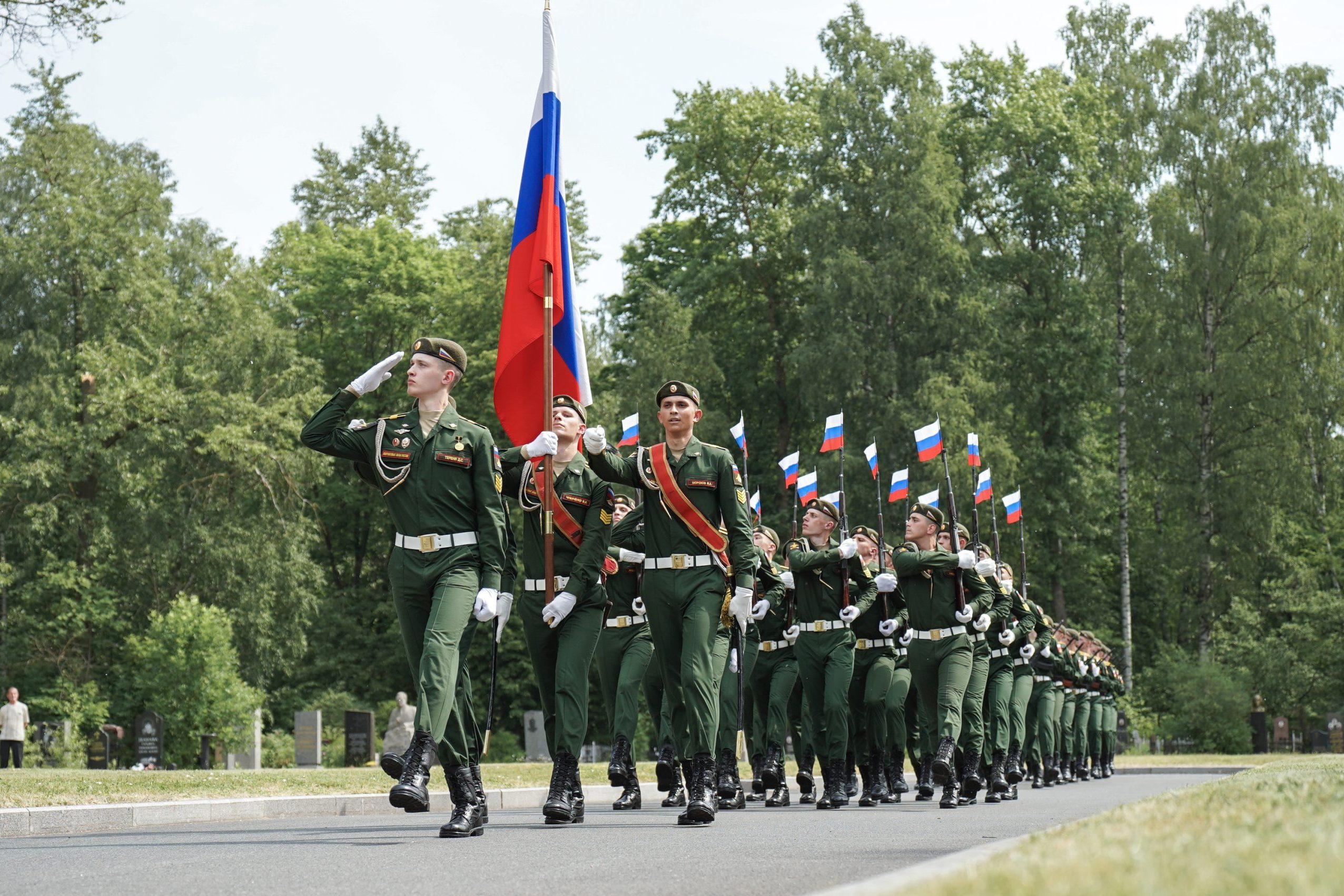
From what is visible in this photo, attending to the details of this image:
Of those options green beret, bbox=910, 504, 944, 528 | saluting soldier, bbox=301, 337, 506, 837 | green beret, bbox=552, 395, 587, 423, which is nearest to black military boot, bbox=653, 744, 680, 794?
green beret, bbox=910, 504, 944, 528

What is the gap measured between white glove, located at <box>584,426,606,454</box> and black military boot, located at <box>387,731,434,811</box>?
6.41 ft

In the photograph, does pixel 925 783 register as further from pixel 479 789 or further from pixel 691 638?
pixel 479 789

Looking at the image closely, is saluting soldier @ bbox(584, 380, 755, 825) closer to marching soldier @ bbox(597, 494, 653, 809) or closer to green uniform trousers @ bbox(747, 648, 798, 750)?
marching soldier @ bbox(597, 494, 653, 809)

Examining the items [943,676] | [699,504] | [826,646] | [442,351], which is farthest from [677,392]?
[943,676]

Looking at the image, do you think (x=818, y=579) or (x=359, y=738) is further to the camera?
(x=359, y=738)

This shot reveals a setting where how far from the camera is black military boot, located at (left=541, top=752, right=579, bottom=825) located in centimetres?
984

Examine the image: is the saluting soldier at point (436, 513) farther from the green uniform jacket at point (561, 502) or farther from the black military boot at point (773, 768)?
the black military boot at point (773, 768)

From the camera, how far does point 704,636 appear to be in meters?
9.72

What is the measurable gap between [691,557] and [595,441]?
989 mm

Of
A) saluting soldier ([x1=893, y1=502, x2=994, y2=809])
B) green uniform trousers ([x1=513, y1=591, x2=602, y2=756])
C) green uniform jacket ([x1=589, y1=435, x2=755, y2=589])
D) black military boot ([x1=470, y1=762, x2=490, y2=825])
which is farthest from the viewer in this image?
saluting soldier ([x1=893, y1=502, x2=994, y2=809])

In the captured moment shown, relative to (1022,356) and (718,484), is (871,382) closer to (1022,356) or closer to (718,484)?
(1022,356)

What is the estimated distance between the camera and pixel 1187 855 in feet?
13.9

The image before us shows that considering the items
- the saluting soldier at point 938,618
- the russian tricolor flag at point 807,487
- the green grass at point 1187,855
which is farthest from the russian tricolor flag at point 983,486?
the green grass at point 1187,855

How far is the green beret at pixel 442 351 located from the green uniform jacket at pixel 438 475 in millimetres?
364
